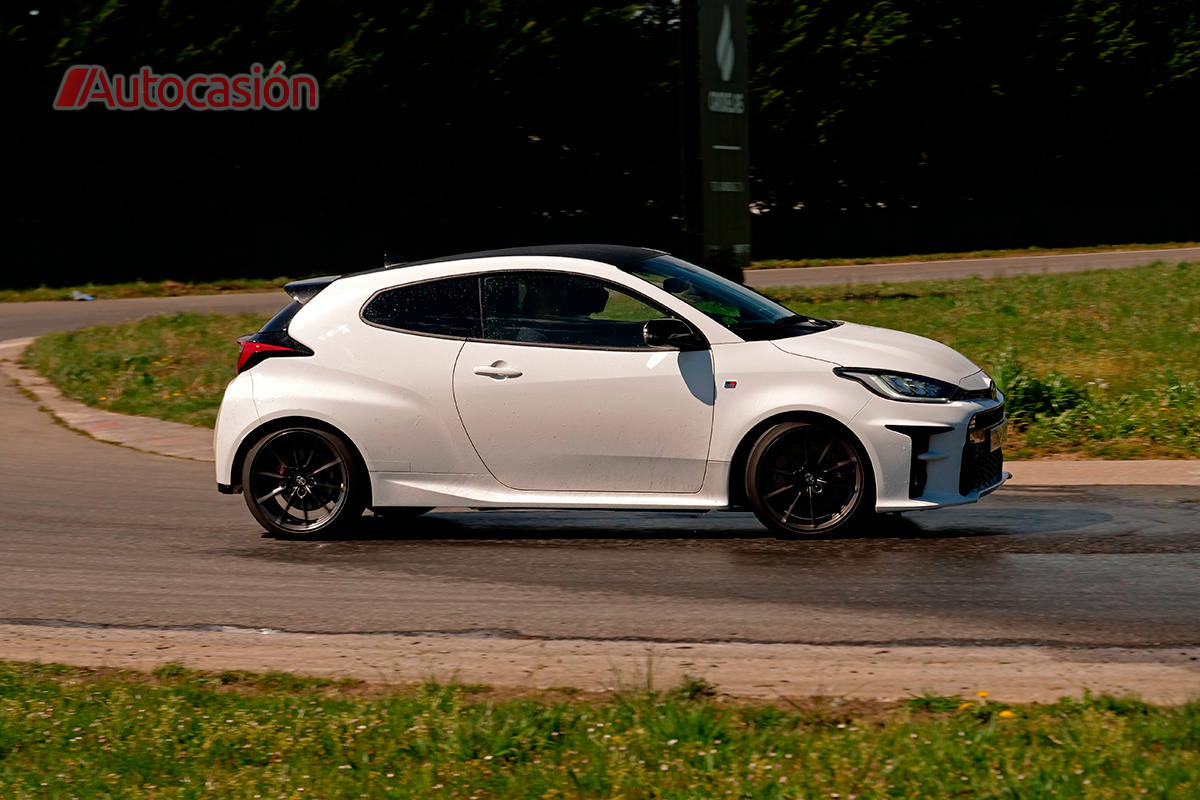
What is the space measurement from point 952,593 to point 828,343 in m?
1.80

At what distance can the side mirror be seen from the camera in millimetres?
8086

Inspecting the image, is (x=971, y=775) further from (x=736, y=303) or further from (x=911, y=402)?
(x=736, y=303)

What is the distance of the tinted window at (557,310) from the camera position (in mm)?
8297

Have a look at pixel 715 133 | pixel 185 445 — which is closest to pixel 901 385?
pixel 185 445

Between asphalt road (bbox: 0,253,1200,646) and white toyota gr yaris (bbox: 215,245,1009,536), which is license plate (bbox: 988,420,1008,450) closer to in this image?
white toyota gr yaris (bbox: 215,245,1009,536)

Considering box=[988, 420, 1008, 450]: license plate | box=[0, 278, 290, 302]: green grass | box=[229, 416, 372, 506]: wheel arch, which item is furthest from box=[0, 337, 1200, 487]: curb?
box=[0, 278, 290, 302]: green grass

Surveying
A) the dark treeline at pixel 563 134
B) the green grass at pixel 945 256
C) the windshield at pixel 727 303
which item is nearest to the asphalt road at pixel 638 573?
the windshield at pixel 727 303

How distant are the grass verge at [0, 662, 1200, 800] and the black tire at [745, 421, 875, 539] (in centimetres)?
269

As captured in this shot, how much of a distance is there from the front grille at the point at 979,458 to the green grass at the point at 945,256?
26281 millimetres

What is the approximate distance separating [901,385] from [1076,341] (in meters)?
8.01

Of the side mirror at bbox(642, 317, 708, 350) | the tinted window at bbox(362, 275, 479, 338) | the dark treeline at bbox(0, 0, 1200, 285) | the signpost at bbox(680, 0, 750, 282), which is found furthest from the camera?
the dark treeline at bbox(0, 0, 1200, 285)

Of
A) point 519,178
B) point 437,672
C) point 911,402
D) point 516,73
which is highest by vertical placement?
point 516,73

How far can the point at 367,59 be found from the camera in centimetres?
3262

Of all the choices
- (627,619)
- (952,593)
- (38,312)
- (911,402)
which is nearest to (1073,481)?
(911,402)
